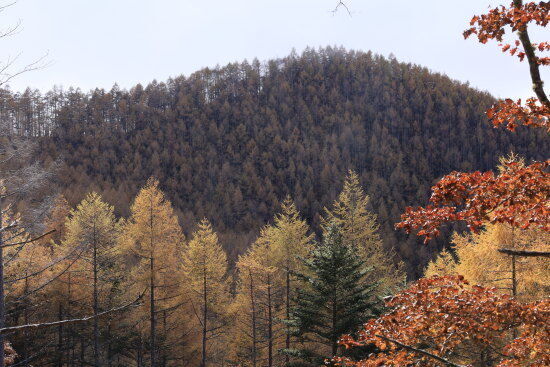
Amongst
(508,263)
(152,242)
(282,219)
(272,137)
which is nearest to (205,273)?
(152,242)

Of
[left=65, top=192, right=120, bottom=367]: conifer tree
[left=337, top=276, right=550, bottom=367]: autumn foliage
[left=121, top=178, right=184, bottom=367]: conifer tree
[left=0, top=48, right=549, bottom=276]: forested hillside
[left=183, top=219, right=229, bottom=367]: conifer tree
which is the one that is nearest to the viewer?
[left=337, top=276, right=550, bottom=367]: autumn foliage

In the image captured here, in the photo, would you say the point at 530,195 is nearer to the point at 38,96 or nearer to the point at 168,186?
the point at 168,186

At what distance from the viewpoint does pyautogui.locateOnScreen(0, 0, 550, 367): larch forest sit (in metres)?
3.74

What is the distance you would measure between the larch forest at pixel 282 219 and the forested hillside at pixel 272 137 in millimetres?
626

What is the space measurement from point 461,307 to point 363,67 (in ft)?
497

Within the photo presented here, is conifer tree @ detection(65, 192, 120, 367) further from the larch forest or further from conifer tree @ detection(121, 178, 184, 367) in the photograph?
conifer tree @ detection(121, 178, 184, 367)

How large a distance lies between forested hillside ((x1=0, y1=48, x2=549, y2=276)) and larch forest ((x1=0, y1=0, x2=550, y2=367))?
24.6 inches

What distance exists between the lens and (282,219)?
1912 centimetres

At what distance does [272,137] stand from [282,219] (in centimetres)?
10138

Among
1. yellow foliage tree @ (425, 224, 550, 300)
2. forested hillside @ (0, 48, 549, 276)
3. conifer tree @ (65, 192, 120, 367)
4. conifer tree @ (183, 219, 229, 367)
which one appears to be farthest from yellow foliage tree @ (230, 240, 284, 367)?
forested hillside @ (0, 48, 549, 276)

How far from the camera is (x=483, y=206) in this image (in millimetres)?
3346

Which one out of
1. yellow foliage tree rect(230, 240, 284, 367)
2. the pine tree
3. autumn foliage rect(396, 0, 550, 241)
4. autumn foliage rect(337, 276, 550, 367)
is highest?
autumn foliage rect(396, 0, 550, 241)

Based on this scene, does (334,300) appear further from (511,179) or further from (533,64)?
(533,64)

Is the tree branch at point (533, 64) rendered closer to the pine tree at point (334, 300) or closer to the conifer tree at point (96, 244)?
the pine tree at point (334, 300)
